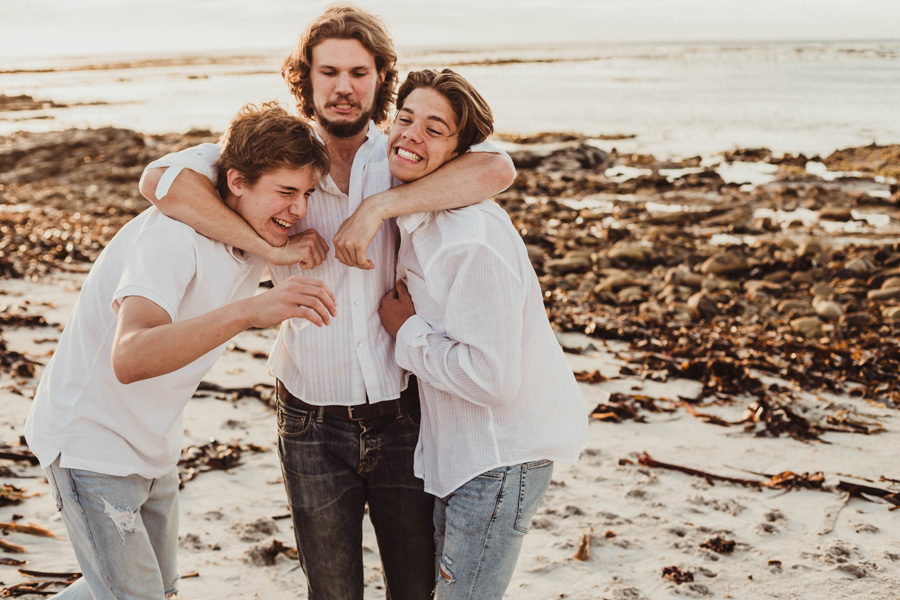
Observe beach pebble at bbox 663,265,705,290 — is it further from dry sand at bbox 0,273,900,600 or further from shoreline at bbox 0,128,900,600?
dry sand at bbox 0,273,900,600

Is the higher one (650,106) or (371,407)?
(650,106)

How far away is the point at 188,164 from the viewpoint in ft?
8.58

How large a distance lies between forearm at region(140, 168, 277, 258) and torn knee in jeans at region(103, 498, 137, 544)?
0.94 metres

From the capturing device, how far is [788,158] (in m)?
19.0

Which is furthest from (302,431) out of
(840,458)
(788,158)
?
(788,158)

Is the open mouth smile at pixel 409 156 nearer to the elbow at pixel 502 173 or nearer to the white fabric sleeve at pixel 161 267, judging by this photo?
the elbow at pixel 502 173

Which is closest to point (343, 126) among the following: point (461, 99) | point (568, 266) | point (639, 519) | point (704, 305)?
point (461, 99)

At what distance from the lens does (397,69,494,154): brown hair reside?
8.54ft

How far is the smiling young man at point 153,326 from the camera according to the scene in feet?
7.67

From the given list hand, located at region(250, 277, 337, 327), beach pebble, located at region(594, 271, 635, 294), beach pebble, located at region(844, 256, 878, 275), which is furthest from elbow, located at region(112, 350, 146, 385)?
beach pebble, located at region(844, 256, 878, 275)

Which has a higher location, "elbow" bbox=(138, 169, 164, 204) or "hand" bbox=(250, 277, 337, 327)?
"elbow" bbox=(138, 169, 164, 204)

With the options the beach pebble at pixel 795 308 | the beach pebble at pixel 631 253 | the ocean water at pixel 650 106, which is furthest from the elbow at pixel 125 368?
the ocean water at pixel 650 106

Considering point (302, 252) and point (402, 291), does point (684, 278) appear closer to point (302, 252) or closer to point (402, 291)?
point (402, 291)

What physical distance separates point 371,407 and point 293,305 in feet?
2.14
